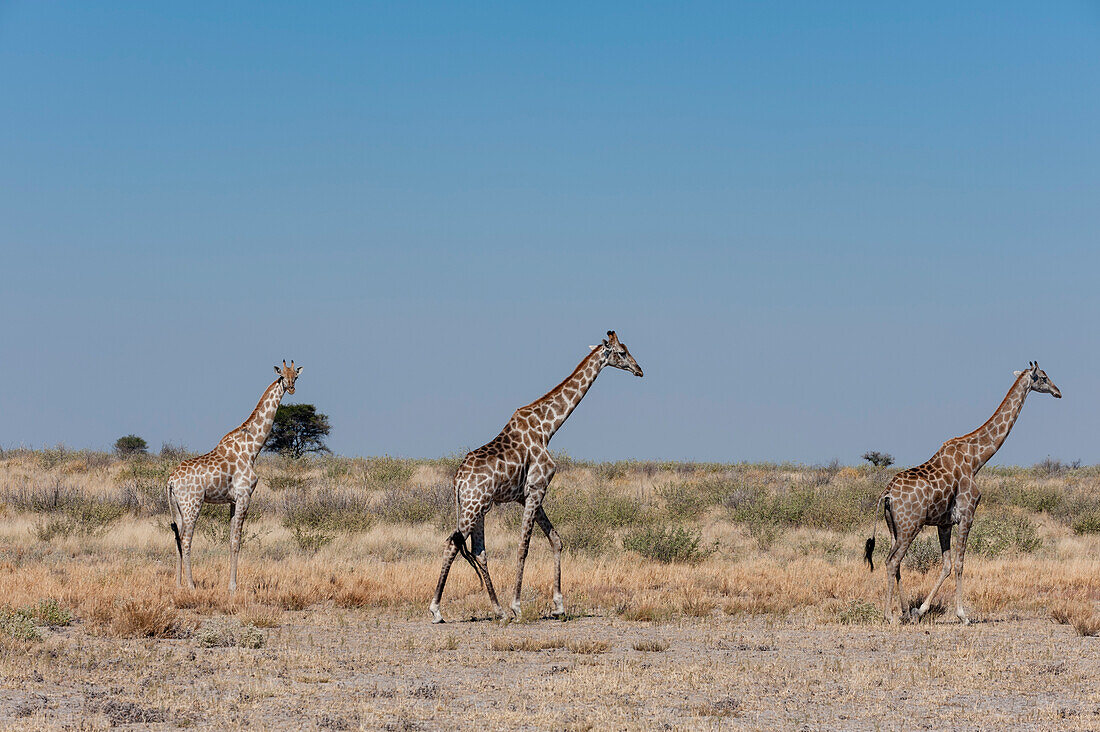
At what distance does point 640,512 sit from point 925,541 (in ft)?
25.9

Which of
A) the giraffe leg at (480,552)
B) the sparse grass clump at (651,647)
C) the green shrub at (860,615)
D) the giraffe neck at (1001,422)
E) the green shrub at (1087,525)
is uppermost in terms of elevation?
the giraffe neck at (1001,422)

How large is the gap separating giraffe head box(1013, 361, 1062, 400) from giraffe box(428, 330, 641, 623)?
531cm

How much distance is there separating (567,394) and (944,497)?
4.92 m

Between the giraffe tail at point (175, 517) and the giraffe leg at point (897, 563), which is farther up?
the giraffe tail at point (175, 517)

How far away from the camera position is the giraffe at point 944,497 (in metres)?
13.2

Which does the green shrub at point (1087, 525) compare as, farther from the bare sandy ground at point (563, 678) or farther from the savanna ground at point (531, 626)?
the bare sandy ground at point (563, 678)

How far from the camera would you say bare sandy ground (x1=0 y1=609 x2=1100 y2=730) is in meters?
8.35

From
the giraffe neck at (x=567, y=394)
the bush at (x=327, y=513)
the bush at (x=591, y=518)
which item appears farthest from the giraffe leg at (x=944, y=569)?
the bush at (x=327, y=513)

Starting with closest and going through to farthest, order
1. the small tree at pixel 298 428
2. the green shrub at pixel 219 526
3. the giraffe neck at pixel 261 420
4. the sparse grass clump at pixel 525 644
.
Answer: the sparse grass clump at pixel 525 644 < the giraffe neck at pixel 261 420 < the green shrub at pixel 219 526 < the small tree at pixel 298 428

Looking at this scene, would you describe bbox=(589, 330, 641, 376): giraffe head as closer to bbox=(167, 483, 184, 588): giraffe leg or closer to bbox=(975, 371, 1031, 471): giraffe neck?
bbox=(975, 371, 1031, 471): giraffe neck

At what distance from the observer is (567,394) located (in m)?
14.1

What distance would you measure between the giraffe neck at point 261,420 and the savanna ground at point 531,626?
187cm

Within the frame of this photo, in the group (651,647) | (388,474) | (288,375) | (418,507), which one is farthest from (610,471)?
(651,647)

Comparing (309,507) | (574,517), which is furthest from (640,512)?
(309,507)
